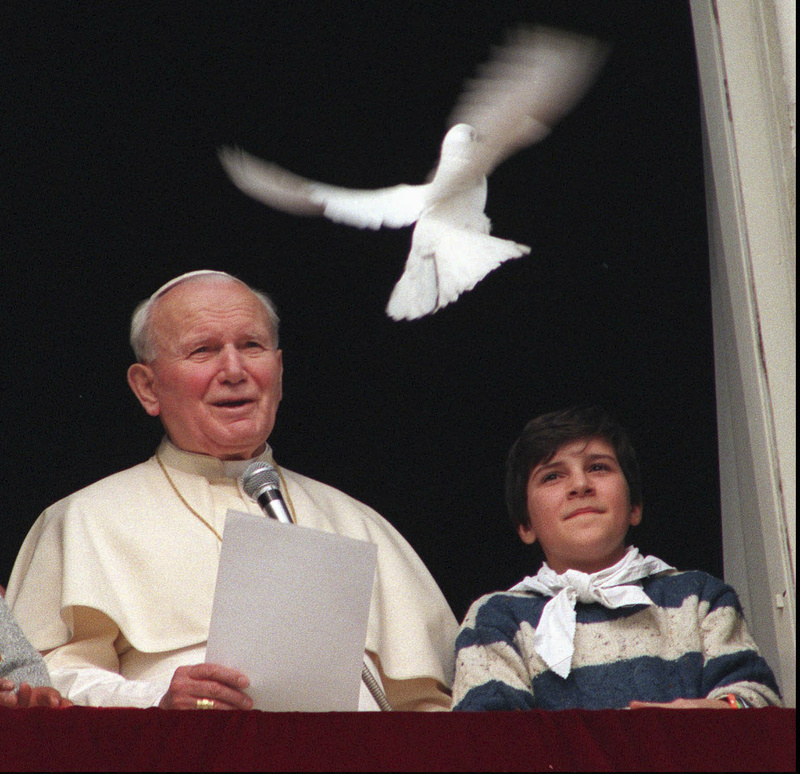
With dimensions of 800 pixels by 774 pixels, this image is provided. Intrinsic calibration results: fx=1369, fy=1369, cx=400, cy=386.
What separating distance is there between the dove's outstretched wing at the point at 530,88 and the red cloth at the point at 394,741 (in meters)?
2.02

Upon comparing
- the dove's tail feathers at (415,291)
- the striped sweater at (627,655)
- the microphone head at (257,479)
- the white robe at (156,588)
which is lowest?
the striped sweater at (627,655)

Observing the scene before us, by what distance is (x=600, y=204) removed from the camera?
416cm

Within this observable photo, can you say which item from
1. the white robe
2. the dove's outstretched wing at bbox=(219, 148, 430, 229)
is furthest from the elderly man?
the dove's outstretched wing at bbox=(219, 148, 430, 229)

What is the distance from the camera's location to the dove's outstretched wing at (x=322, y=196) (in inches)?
163

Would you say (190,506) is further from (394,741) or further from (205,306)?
(394,741)

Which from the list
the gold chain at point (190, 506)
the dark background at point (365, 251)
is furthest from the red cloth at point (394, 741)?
the dark background at point (365, 251)

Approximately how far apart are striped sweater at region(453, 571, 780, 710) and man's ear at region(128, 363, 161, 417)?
1.10 metres

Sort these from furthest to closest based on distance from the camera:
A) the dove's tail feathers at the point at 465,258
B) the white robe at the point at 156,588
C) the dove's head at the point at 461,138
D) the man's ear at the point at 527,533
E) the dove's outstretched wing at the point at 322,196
Result: 1. the dove's outstretched wing at the point at 322,196
2. the dove's tail feathers at the point at 465,258
3. the dove's head at the point at 461,138
4. the man's ear at the point at 527,533
5. the white robe at the point at 156,588

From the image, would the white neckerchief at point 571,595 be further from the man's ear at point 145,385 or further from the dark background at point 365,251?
the man's ear at point 145,385

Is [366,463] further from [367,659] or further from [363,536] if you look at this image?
[367,659]

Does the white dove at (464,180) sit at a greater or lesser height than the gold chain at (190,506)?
greater

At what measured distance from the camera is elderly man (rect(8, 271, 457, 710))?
3.13m

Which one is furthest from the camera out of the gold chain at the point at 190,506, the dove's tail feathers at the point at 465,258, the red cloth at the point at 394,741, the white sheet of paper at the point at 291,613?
the dove's tail feathers at the point at 465,258

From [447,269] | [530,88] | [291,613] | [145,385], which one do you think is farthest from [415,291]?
[291,613]
